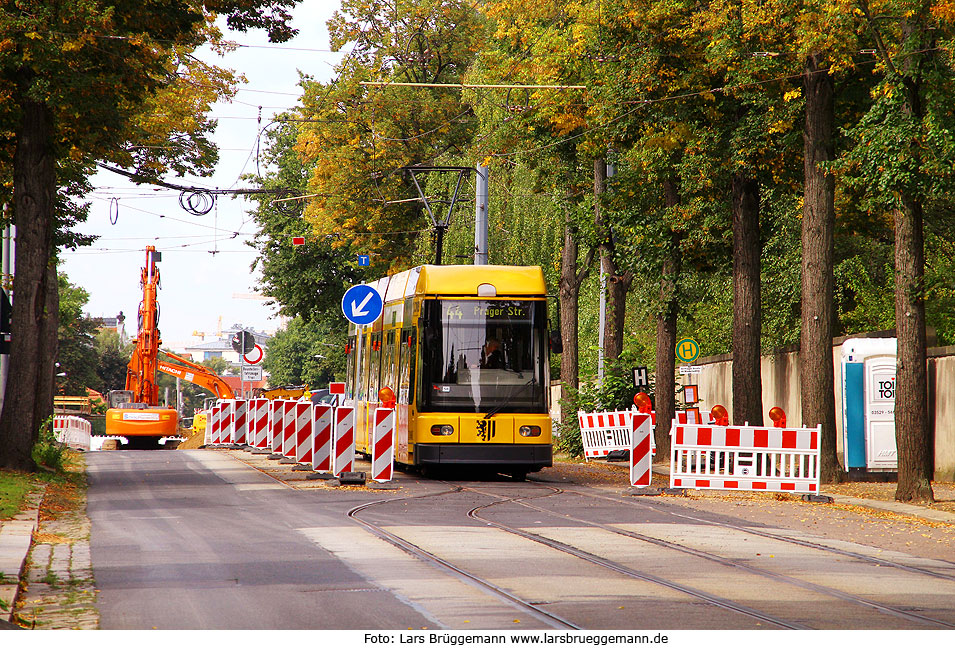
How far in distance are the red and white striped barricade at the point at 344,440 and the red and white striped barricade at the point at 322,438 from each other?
2.83 feet

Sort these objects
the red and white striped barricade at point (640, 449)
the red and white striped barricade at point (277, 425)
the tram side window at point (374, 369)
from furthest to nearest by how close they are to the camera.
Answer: the red and white striped barricade at point (277, 425) < the tram side window at point (374, 369) < the red and white striped barricade at point (640, 449)

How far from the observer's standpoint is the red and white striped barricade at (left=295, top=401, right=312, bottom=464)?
2273 centimetres

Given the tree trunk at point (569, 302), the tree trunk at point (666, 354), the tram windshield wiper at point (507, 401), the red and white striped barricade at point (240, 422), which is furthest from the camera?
the tree trunk at point (569, 302)

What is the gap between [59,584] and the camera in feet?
31.0

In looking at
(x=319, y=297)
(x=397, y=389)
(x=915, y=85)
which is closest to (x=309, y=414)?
Result: (x=397, y=389)

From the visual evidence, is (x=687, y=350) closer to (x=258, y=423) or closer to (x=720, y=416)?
(x=720, y=416)

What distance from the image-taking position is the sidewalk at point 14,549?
8478 millimetres

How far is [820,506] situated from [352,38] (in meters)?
31.6

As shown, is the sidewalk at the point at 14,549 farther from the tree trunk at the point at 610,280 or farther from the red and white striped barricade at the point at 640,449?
the tree trunk at the point at 610,280

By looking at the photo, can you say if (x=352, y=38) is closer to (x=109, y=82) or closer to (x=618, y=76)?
(x=618, y=76)

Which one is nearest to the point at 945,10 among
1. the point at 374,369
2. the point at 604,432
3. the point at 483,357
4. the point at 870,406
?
the point at 870,406

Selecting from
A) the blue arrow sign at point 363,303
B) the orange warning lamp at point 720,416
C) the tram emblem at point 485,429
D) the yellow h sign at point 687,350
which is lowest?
the tram emblem at point 485,429

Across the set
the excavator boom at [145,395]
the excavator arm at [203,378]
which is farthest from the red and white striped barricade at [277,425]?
the excavator arm at [203,378]

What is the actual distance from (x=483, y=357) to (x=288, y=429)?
20.8ft
